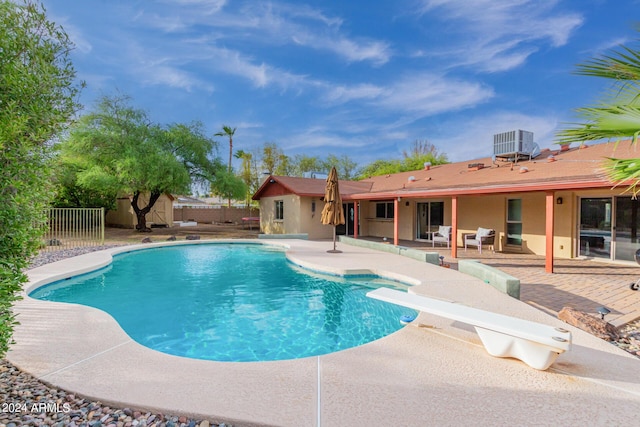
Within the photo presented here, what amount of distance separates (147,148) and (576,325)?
1985 cm

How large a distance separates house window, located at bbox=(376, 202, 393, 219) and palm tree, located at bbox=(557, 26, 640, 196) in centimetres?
1466

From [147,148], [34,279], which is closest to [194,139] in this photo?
[147,148]

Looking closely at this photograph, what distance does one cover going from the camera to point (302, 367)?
3.49m

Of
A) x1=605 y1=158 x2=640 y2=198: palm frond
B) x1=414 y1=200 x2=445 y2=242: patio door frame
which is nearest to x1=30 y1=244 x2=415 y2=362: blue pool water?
x1=605 y1=158 x2=640 y2=198: palm frond

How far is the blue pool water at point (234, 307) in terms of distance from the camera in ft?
16.7

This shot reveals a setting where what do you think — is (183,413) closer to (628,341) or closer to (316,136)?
(628,341)

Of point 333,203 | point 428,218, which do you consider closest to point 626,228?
point 428,218

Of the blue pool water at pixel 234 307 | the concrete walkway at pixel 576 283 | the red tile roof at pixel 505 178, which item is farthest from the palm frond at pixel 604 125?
the red tile roof at pixel 505 178

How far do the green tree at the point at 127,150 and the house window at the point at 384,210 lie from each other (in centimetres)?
1151

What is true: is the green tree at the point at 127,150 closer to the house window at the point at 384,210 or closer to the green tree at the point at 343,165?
the house window at the point at 384,210

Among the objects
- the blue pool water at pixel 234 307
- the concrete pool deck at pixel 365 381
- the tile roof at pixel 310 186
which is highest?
the tile roof at pixel 310 186

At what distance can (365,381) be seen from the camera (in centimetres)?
318

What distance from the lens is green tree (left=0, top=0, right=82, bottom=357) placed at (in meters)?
2.42

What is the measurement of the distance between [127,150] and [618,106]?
20074 mm
